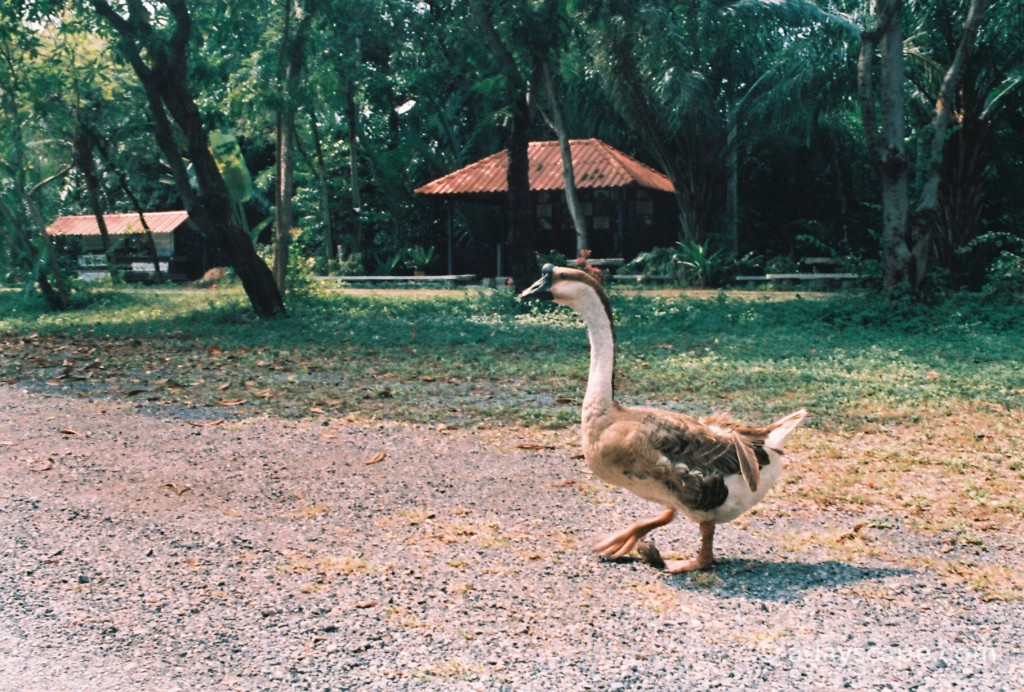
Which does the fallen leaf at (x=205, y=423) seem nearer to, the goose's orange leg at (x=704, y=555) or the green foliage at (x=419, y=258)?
the goose's orange leg at (x=704, y=555)

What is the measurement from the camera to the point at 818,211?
26.4 meters

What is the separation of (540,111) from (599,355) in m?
19.6

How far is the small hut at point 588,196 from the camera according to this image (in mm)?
25656

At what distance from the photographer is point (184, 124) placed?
15.0m

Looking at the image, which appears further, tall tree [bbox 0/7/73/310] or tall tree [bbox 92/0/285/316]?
tall tree [bbox 0/7/73/310]

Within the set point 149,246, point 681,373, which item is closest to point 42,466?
point 681,373

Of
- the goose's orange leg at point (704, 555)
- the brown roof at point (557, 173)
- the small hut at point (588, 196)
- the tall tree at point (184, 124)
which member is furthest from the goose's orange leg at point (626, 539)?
the small hut at point (588, 196)

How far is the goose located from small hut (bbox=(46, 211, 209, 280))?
32.0 metres

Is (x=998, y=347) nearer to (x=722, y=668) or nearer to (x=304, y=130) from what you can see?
(x=722, y=668)

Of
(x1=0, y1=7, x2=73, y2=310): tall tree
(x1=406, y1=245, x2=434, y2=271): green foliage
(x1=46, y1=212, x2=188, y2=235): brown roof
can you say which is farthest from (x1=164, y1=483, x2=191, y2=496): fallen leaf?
(x1=46, y1=212, x2=188, y2=235): brown roof

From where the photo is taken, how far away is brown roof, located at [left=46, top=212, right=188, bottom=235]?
36.3 metres

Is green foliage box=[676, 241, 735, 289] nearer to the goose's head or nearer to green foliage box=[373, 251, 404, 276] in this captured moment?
green foliage box=[373, 251, 404, 276]

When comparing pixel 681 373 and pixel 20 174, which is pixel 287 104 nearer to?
pixel 20 174

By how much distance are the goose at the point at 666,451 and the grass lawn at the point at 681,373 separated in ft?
2.44
